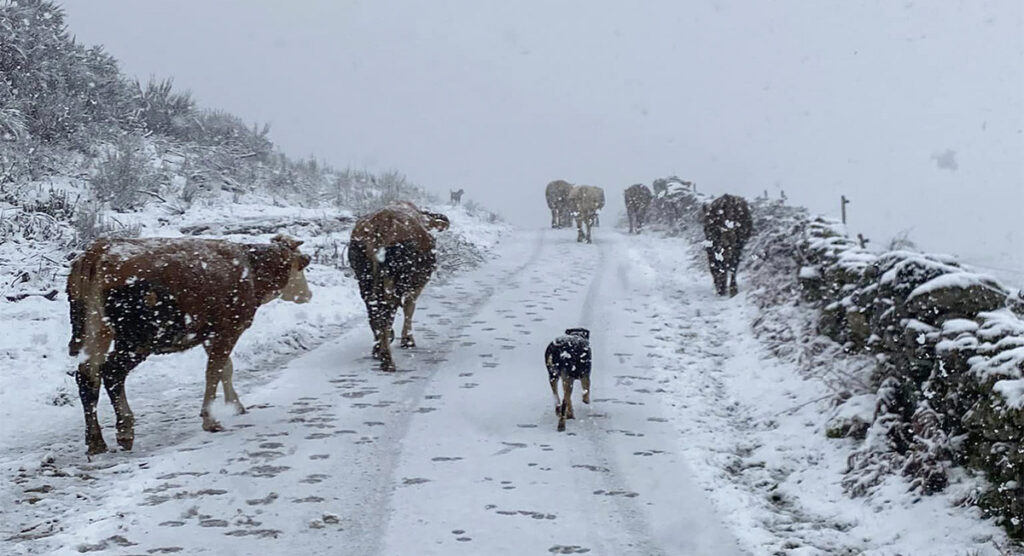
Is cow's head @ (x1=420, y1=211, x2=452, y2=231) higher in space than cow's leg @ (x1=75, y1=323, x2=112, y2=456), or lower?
higher

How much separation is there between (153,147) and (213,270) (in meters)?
13.6

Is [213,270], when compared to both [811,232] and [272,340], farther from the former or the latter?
[811,232]

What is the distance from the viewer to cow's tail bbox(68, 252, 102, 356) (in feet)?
20.7

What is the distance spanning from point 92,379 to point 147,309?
66 centimetres

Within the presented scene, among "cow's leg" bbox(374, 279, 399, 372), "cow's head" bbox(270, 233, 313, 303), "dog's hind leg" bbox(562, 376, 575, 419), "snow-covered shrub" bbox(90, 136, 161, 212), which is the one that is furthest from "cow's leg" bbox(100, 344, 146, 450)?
"snow-covered shrub" bbox(90, 136, 161, 212)

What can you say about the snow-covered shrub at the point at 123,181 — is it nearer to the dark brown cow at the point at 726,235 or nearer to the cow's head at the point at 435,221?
the cow's head at the point at 435,221

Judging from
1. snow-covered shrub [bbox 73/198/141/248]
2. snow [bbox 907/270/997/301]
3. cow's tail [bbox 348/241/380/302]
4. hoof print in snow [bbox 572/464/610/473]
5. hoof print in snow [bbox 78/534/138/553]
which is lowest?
hoof print in snow [bbox 572/464/610/473]

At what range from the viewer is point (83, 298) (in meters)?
6.30

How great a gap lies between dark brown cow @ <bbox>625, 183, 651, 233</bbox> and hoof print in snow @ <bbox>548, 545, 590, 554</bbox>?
26068 millimetres

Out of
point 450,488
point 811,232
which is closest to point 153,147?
point 811,232

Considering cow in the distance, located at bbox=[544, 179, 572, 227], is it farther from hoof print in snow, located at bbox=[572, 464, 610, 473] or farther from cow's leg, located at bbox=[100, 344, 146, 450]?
cow's leg, located at bbox=[100, 344, 146, 450]

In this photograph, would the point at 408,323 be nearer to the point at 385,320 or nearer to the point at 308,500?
the point at 385,320

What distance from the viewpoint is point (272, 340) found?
34.4 ft

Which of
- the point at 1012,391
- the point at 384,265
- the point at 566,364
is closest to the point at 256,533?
the point at 566,364
